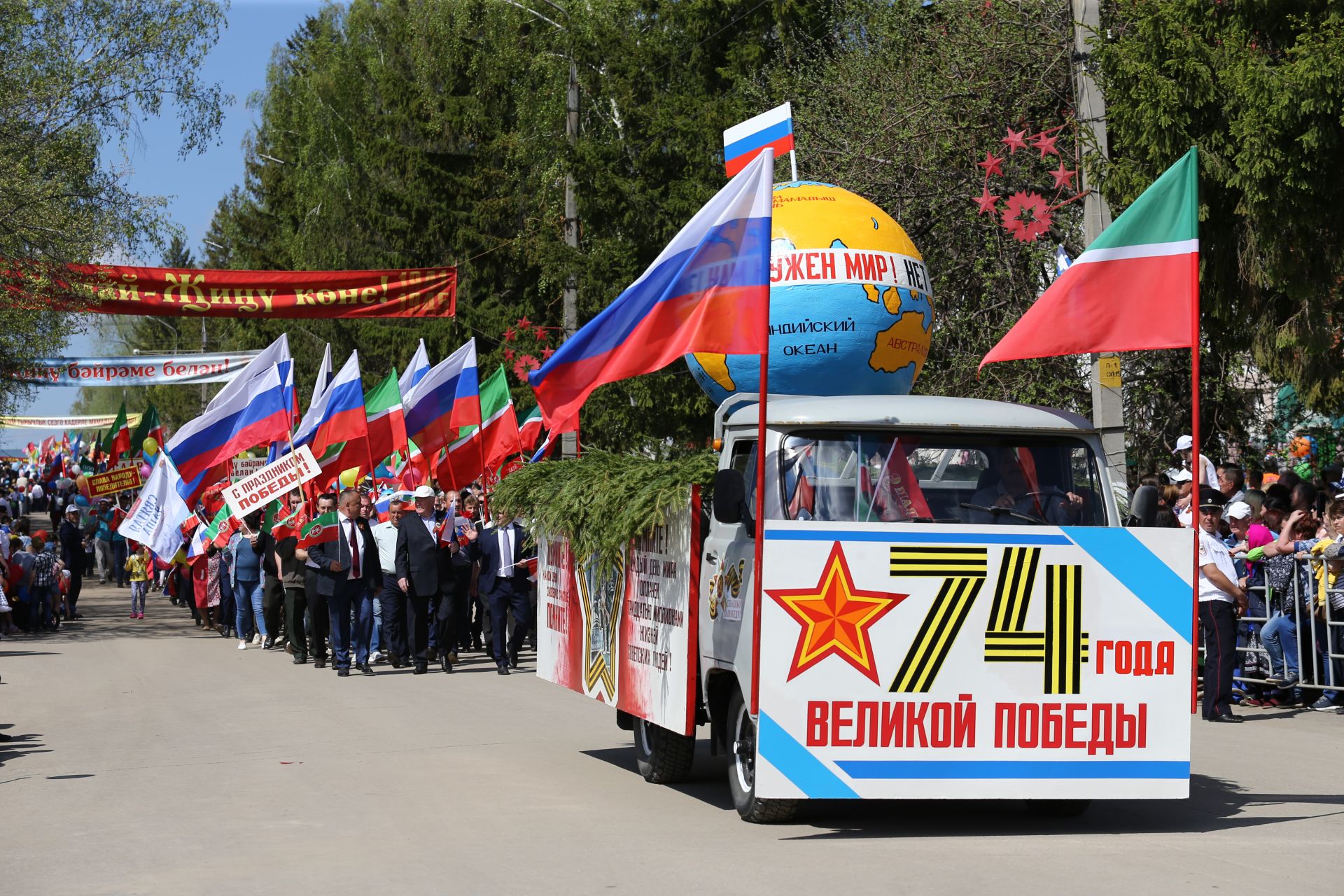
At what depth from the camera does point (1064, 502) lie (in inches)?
353

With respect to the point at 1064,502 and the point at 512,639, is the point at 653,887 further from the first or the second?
the point at 512,639

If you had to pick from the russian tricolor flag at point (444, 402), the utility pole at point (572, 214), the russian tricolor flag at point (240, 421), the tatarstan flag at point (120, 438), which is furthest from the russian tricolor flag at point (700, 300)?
the tatarstan flag at point (120, 438)

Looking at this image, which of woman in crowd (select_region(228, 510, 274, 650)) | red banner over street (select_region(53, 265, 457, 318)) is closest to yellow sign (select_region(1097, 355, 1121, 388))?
woman in crowd (select_region(228, 510, 274, 650))

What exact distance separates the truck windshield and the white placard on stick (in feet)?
40.3

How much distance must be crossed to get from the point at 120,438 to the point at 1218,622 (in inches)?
1086

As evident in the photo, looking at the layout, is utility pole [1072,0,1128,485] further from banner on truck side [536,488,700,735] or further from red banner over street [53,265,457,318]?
red banner over street [53,265,457,318]

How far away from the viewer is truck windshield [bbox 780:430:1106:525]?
8695 mm

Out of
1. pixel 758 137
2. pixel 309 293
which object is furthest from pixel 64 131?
pixel 758 137

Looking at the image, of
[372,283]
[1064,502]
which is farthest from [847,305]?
[372,283]

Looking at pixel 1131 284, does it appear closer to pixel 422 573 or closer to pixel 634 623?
pixel 634 623

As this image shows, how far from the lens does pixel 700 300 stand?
9367 millimetres

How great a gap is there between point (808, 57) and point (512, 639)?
Result: 13.0 m

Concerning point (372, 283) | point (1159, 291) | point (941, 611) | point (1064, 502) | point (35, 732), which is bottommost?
point (35, 732)

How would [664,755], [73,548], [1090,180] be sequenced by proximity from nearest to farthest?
[664,755] → [1090,180] → [73,548]
